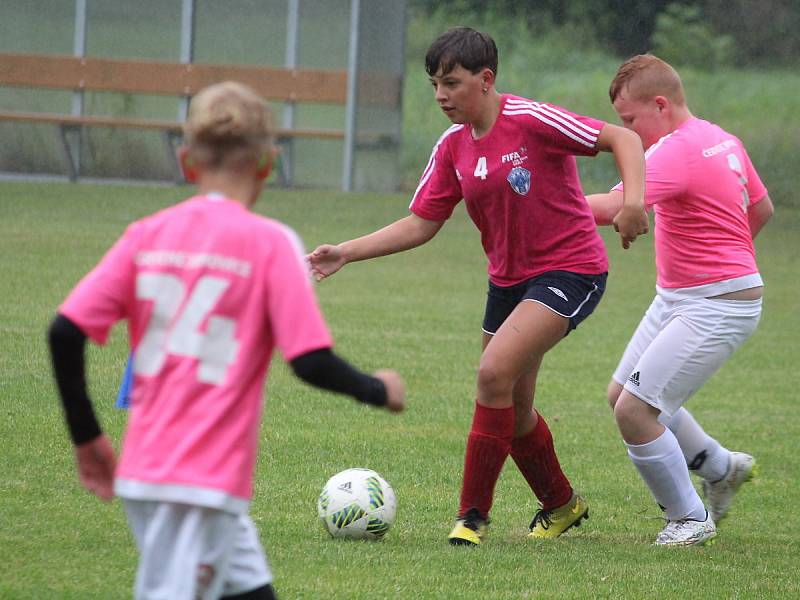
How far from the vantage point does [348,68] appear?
78.5ft

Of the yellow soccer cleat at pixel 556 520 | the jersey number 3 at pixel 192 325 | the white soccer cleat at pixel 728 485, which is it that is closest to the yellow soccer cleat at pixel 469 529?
the yellow soccer cleat at pixel 556 520

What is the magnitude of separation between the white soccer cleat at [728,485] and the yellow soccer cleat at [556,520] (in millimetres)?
671

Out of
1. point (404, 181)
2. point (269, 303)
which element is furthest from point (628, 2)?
point (269, 303)

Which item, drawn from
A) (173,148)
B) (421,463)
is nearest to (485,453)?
(421,463)

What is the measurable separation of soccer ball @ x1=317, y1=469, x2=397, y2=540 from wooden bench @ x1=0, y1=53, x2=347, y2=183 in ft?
57.9

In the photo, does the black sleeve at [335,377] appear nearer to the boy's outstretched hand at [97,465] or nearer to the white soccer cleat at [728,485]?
the boy's outstretched hand at [97,465]

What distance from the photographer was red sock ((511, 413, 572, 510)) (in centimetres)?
596

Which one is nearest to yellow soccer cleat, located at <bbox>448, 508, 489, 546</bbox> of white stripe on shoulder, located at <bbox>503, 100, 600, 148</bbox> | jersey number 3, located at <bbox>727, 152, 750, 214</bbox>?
white stripe on shoulder, located at <bbox>503, 100, 600, 148</bbox>

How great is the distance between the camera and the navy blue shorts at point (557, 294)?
553 centimetres

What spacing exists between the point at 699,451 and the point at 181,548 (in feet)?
12.2

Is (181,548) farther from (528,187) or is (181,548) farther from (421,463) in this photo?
(421,463)

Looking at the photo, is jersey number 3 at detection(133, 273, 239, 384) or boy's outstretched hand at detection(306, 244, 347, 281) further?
boy's outstretched hand at detection(306, 244, 347, 281)

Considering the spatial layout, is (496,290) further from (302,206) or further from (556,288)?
(302,206)

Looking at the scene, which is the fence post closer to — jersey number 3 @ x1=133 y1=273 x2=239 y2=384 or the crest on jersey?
the crest on jersey
